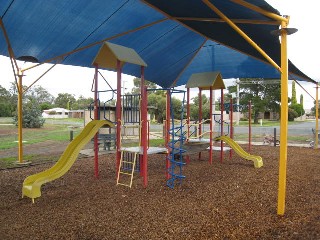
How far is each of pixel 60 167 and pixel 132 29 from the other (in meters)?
4.03

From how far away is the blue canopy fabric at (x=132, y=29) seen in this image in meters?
5.74

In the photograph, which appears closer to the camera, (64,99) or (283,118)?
(283,118)

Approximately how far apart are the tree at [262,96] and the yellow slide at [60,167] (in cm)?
3216

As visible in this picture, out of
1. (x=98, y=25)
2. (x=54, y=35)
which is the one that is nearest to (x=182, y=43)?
(x=98, y=25)

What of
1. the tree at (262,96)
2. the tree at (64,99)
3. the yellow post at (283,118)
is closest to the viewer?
the yellow post at (283,118)

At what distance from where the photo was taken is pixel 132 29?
7.55 meters

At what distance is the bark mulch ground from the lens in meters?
3.65

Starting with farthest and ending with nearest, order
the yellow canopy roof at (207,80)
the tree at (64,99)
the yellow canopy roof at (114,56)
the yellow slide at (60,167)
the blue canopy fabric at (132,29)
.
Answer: the tree at (64,99)
the yellow canopy roof at (207,80)
the yellow canopy roof at (114,56)
the blue canopy fabric at (132,29)
the yellow slide at (60,167)

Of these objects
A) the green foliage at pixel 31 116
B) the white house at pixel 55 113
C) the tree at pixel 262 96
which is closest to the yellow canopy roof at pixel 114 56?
the green foliage at pixel 31 116

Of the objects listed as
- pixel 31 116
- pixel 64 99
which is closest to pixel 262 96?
pixel 31 116

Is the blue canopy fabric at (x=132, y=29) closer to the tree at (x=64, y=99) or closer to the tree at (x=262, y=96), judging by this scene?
the tree at (x=262, y=96)

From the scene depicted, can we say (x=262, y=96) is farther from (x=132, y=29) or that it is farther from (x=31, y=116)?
(x=132, y=29)

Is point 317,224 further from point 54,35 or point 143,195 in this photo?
point 54,35

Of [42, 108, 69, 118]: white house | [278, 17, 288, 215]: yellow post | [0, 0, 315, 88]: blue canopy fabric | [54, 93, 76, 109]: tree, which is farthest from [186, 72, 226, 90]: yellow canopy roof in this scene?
[54, 93, 76, 109]: tree
